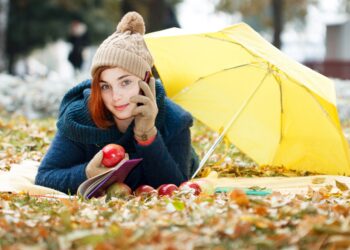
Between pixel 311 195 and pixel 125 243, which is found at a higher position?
pixel 125 243

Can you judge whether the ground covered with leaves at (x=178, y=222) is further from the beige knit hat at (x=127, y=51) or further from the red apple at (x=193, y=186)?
the beige knit hat at (x=127, y=51)

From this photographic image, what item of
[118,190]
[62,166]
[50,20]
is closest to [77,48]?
[50,20]

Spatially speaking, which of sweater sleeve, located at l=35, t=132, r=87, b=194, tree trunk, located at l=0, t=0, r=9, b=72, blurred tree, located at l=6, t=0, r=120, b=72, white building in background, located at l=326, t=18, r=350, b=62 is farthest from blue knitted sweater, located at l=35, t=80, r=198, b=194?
white building in background, located at l=326, t=18, r=350, b=62

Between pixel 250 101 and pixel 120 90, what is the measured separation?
1487 millimetres

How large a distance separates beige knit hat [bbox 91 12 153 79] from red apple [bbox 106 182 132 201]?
68cm

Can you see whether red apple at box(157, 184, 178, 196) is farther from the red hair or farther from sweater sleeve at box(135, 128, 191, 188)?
the red hair

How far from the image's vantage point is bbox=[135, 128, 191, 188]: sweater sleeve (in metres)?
4.92

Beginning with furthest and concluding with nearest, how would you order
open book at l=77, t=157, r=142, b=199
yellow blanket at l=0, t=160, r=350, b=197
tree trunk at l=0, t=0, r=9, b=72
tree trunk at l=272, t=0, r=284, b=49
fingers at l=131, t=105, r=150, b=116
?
tree trunk at l=0, t=0, r=9, b=72, tree trunk at l=272, t=0, r=284, b=49, yellow blanket at l=0, t=160, r=350, b=197, fingers at l=131, t=105, r=150, b=116, open book at l=77, t=157, r=142, b=199

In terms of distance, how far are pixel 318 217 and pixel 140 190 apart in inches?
68.2

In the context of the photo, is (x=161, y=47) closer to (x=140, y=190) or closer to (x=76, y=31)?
(x=140, y=190)

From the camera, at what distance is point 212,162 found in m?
6.64

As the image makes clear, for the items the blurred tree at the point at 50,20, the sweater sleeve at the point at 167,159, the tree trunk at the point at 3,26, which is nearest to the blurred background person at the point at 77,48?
the tree trunk at the point at 3,26

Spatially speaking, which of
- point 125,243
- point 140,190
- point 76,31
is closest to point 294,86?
point 140,190

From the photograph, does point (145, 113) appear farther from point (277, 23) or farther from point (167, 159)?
point (277, 23)
